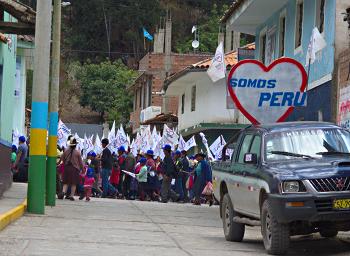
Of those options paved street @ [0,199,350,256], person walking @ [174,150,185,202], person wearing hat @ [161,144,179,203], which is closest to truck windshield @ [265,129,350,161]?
paved street @ [0,199,350,256]

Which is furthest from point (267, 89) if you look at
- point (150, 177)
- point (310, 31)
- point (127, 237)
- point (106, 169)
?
point (150, 177)

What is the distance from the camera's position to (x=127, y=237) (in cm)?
1349

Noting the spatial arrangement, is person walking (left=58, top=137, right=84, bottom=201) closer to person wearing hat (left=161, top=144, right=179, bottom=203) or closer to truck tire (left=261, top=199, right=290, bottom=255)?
person wearing hat (left=161, top=144, right=179, bottom=203)

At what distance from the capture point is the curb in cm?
1376

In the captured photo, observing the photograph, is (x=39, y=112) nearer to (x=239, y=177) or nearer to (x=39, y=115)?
(x=39, y=115)

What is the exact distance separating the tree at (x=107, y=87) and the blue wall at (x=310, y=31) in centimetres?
4585

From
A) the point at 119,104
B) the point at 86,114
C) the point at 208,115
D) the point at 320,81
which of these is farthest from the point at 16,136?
the point at 86,114

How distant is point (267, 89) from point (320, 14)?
4.93 metres

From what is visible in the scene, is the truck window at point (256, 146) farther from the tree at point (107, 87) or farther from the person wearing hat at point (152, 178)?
the tree at point (107, 87)

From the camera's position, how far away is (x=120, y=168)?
28.3 metres

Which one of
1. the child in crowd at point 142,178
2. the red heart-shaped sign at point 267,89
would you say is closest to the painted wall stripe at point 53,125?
the red heart-shaped sign at point 267,89

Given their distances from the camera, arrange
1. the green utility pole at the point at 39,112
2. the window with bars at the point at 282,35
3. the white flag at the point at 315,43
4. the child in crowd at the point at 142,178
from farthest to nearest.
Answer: the child in crowd at the point at 142,178 < the window with bars at the point at 282,35 < the white flag at the point at 315,43 < the green utility pole at the point at 39,112

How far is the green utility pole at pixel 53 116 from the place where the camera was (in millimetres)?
19578

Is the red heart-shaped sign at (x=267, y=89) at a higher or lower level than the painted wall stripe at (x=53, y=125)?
higher
